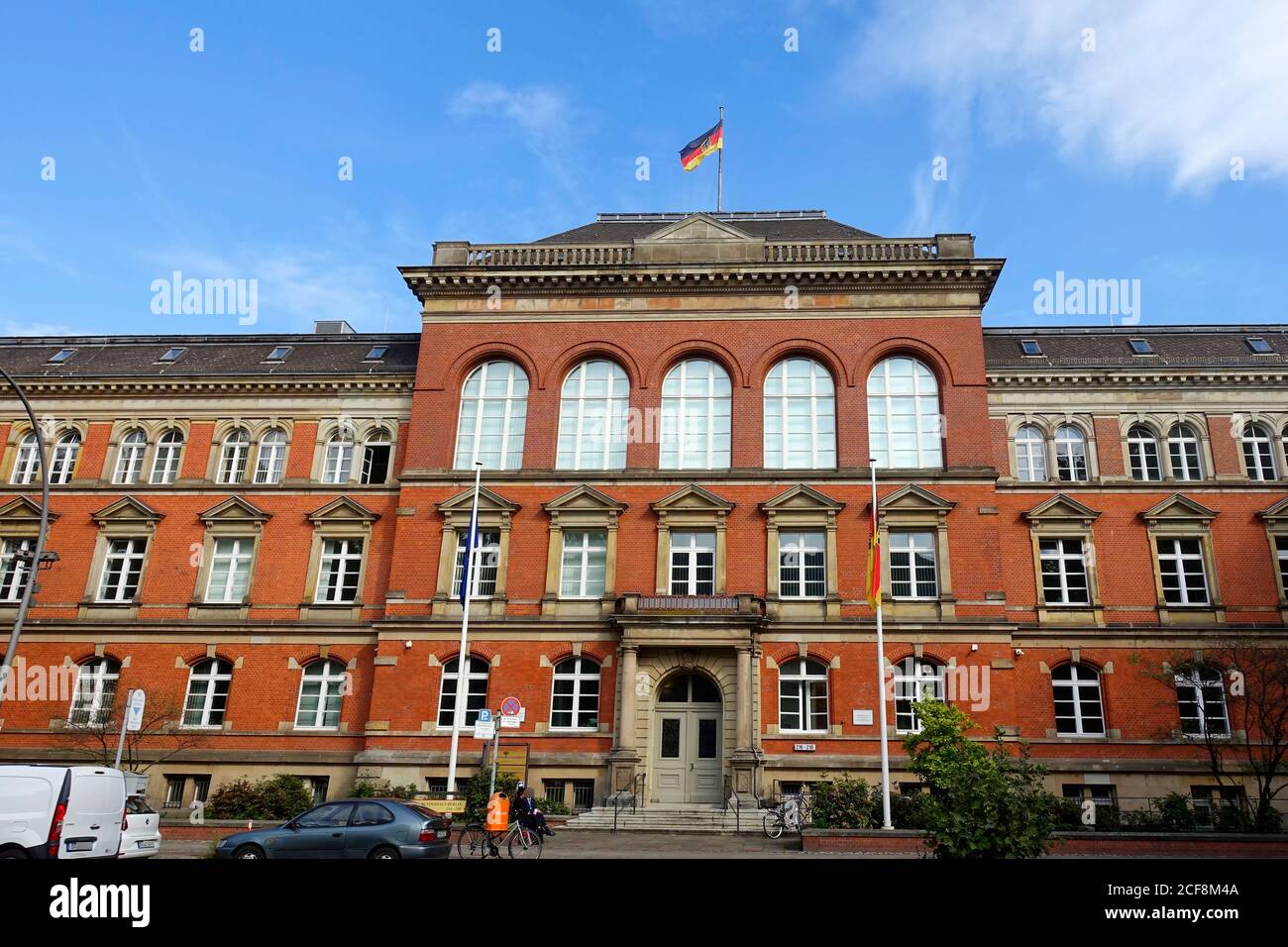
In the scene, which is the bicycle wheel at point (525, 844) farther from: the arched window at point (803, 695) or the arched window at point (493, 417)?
the arched window at point (493, 417)

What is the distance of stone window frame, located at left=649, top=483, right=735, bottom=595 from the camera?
3216 centimetres

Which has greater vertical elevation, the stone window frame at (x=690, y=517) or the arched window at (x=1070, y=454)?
the arched window at (x=1070, y=454)

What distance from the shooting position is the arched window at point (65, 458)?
123ft

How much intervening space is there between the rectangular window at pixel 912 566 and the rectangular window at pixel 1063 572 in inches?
176

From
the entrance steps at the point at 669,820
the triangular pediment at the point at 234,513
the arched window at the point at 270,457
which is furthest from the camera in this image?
the arched window at the point at 270,457

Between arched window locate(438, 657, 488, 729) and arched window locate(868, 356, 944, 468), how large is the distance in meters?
15.5

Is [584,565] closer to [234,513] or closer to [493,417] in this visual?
[493,417]

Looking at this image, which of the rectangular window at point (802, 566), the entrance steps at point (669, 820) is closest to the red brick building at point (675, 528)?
the rectangular window at point (802, 566)

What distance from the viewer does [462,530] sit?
1314 inches

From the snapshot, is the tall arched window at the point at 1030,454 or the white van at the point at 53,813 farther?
the tall arched window at the point at 1030,454

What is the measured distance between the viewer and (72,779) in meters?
15.7
